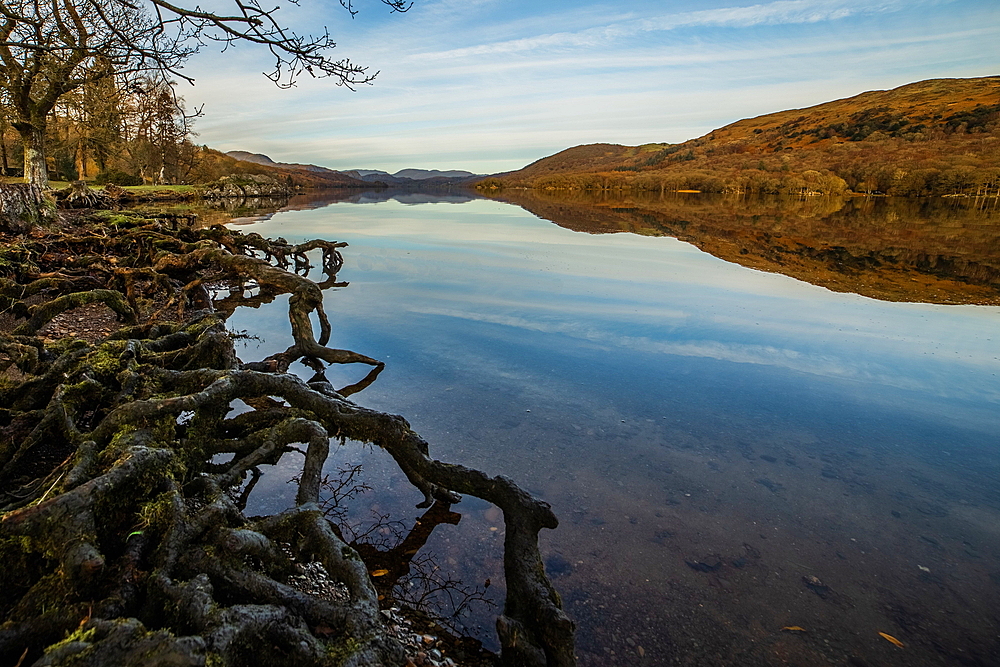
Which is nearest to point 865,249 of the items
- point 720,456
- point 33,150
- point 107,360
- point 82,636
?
point 720,456

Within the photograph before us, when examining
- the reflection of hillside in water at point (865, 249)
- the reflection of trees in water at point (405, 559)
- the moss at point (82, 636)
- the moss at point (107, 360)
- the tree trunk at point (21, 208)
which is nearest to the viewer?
the moss at point (82, 636)

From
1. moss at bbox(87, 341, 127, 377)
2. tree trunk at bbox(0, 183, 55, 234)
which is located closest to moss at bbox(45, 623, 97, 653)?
moss at bbox(87, 341, 127, 377)

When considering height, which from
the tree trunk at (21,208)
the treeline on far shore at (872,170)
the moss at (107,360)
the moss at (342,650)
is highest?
the treeline on far shore at (872,170)

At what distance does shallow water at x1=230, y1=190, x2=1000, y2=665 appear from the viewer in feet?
12.9

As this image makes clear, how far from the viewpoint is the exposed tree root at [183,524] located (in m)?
2.26

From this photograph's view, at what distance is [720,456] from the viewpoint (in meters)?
6.27

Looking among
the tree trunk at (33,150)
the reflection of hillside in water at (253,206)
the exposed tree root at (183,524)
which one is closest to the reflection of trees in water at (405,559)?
the exposed tree root at (183,524)

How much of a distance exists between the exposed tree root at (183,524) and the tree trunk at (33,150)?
476 inches

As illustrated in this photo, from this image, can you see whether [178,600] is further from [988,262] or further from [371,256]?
[988,262]

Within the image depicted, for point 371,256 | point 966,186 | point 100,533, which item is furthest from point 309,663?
point 966,186

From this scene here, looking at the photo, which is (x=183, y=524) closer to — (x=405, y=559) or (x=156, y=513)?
(x=156, y=513)

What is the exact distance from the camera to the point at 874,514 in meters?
5.22

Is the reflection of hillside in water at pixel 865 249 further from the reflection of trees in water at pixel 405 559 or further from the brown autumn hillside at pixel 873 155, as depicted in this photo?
the brown autumn hillside at pixel 873 155

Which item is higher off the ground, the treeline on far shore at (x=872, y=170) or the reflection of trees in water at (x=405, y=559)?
the treeline on far shore at (x=872, y=170)
